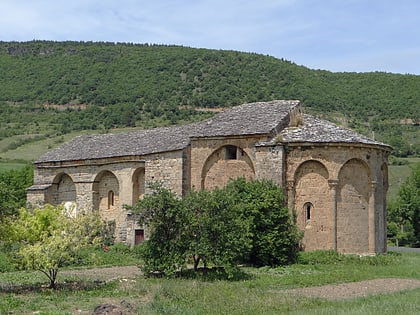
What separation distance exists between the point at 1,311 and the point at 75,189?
77.7ft

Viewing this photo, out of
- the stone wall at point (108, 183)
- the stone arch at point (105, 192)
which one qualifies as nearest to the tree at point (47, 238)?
the stone wall at point (108, 183)

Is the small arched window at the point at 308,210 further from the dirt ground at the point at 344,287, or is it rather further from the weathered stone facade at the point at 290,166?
the dirt ground at the point at 344,287

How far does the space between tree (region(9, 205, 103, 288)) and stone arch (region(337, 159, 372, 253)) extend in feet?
42.5

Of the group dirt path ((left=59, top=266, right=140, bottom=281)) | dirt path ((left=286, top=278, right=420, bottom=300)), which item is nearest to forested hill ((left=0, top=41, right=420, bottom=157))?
dirt path ((left=59, top=266, right=140, bottom=281))

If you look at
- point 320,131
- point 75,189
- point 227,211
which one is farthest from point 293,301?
point 75,189

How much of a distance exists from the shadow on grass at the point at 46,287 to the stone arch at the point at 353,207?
12380 mm

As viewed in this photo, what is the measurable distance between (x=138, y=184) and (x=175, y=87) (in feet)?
164

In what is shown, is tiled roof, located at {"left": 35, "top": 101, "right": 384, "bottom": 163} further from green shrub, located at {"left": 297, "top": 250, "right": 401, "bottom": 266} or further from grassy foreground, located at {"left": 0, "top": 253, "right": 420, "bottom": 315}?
grassy foreground, located at {"left": 0, "top": 253, "right": 420, "bottom": 315}

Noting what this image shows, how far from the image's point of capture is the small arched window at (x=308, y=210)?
29.7m

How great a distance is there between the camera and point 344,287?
2228 centimetres

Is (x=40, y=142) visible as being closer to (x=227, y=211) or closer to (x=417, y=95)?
(x=417, y=95)

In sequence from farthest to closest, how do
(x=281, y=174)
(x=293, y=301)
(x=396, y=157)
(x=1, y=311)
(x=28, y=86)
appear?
(x=28, y=86)
(x=396, y=157)
(x=281, y=174)
(x=293, y=301)
(x=1, y=311)

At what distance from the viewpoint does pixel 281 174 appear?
2936 centimetres

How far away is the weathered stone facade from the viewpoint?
29.5 meters
